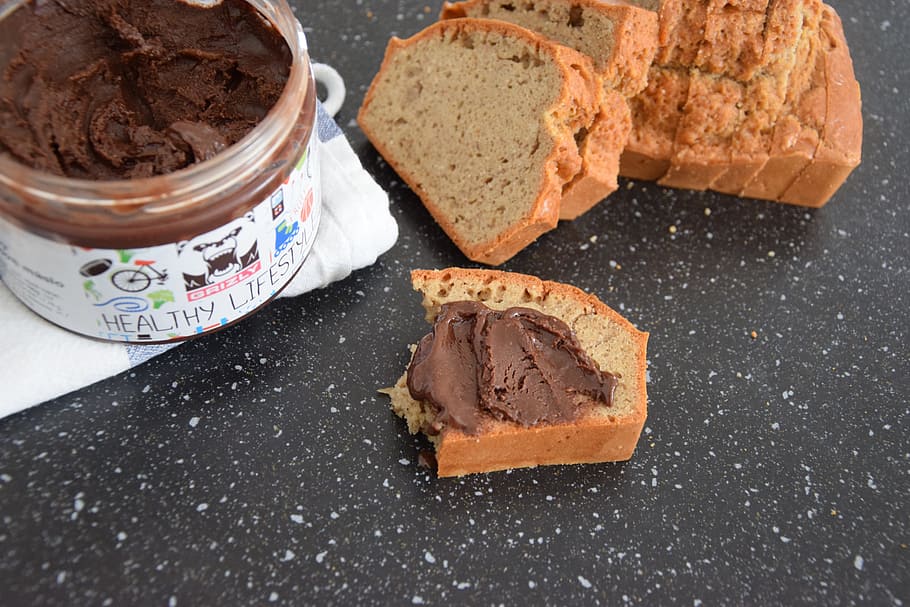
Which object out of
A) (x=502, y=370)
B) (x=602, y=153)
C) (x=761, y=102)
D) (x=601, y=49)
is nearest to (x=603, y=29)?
(x=601, y=49)

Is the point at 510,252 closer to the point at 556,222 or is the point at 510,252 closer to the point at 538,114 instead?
the point at 556,222

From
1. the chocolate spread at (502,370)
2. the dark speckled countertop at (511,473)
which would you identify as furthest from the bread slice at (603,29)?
the chocolate spread at (502,370)

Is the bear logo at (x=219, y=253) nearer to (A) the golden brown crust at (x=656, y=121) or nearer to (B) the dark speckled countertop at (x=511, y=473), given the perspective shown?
(B) the dark speckled countertop at (x=511, y=473)

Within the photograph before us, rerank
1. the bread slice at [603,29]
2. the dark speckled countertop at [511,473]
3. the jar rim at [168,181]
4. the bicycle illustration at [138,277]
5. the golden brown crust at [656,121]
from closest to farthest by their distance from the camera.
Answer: the jar rim at [168,181] < the bicycle illustration at [138,277] < the dark speckled countertop at [511,473] < the bread slice at [603,29] < the golden brown crust at [656,121]

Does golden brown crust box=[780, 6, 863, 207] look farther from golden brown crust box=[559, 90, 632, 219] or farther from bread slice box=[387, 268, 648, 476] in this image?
bread slice box=[387, 268, 648, 476]

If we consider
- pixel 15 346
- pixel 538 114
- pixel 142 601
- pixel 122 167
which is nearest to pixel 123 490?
pixel 142 601
